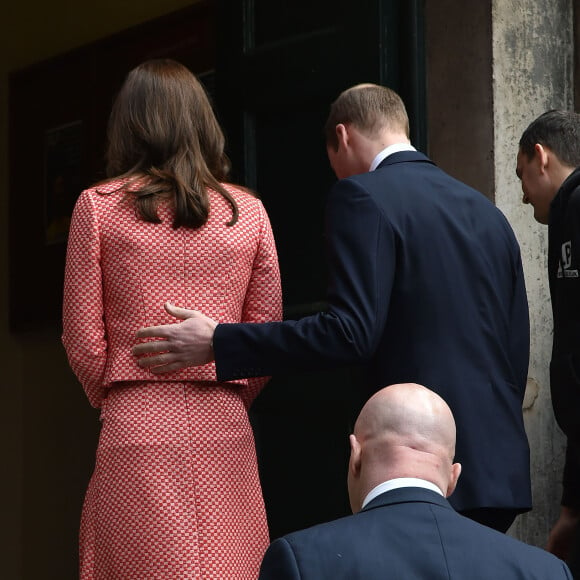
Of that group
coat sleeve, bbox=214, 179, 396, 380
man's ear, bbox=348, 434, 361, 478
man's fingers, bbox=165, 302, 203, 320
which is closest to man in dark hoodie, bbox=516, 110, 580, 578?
coat sleeve, bbox=214, 179, 396, 380

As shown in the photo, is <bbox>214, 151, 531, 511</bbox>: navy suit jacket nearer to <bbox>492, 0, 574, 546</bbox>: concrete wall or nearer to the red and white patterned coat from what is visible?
the red and white patterned coat

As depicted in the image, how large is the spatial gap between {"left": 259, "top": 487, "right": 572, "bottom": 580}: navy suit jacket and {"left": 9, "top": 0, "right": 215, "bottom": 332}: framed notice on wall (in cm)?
490

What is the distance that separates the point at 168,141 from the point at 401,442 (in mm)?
1269

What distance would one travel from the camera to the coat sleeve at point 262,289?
11.4ft

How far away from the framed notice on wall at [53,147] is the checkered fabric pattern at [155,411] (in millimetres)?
3692

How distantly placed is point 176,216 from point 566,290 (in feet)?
3.34

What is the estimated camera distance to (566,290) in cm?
369

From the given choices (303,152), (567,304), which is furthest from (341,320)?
(303,152)

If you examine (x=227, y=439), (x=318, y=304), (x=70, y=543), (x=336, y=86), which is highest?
(x=336, y=86)

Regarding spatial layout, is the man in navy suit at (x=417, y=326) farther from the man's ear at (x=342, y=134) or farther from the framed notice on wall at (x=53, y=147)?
the framed notice on wall at (x=53, y=147)

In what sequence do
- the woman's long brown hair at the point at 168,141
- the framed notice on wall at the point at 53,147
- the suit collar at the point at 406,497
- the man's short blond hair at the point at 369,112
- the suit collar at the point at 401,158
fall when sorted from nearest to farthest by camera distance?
the suit collar at the point at 406,497 < the woman's long brown hair at the point at 168,141 < the suit collar at the point at 401,158 < the man's short blond hair at the point at 369,112 < the framed notice on wall at the point at 53,147

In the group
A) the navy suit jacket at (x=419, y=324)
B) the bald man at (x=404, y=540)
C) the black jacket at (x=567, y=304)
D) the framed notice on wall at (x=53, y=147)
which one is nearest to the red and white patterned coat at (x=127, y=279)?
the navy suit jacket at (x=419, y=324)

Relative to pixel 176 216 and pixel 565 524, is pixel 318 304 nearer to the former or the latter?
pixel 565 524

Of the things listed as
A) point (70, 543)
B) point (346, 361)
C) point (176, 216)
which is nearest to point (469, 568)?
point (346, 361)
